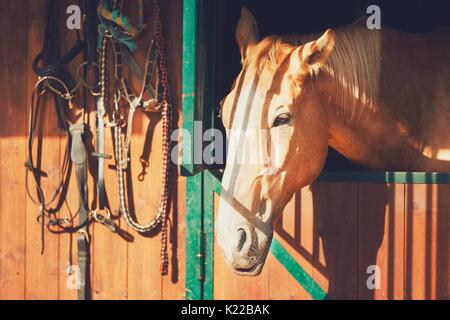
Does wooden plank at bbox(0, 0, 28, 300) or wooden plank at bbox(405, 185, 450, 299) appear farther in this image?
wooden plank at bbox(0, 0, 28, 300)

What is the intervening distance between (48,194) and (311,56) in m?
1.57

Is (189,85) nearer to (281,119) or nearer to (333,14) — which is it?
(281,119)

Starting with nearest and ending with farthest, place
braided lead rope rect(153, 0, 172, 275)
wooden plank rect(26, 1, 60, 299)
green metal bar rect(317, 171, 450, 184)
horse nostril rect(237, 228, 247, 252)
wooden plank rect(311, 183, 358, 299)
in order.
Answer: horse nostril rect(237, 228, 247, 252) < green metal bar rect(317, 171, 450, 184) < wooden plank rect(311, 183, 358, 299) < braided lead rope rect(153, 0, 172, 275) < wooden plank rect(26, 1, 60, 299)

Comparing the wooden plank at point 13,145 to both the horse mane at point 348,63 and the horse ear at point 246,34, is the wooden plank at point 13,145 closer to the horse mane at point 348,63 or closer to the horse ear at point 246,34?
the horse ear at point 246,34

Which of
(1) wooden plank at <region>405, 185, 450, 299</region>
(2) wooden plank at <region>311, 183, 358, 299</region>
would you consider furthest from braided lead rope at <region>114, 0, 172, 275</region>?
(1) wooden plank at <region>405, 185, 450, 299</region>

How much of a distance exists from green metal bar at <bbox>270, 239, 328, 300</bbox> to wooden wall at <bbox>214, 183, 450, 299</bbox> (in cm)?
2

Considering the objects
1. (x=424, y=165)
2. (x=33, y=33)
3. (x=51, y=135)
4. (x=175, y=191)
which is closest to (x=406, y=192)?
(x=424, y=165)

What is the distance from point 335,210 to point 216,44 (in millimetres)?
988

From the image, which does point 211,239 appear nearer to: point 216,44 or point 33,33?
point 216,44

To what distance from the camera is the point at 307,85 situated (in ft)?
8.02

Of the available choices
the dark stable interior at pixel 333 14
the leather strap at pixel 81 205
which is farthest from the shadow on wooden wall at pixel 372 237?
the dark stable interior at pixel 333 14

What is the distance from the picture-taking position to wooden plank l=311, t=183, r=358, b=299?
104 inches

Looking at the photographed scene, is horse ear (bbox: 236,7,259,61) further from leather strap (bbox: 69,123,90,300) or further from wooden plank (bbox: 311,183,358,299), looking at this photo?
leather strap (bbox: 69,123,90,300)

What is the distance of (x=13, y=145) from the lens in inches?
131
